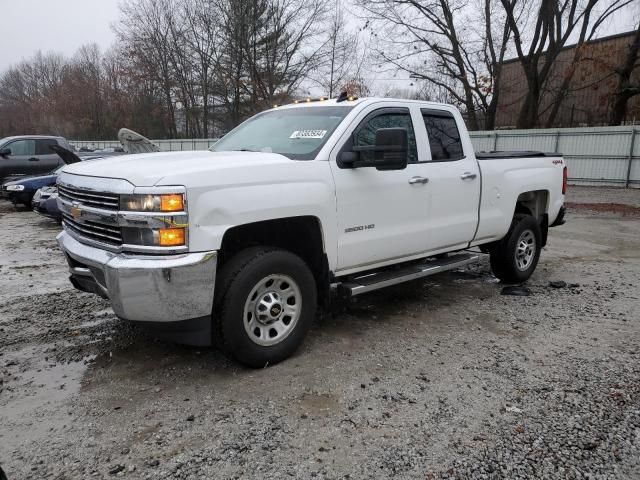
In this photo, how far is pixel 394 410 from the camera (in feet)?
10.5

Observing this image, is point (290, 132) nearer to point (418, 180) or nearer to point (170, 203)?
point (418, 180)

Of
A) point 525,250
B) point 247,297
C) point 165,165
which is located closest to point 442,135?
point 525,250

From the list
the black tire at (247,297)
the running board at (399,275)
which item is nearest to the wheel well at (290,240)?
the black tire at (247,297)

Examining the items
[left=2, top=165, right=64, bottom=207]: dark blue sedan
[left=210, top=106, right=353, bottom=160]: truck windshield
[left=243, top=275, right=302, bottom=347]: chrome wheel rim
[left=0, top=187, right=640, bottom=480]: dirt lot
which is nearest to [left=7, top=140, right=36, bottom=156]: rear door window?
[left=2, top=165, right=64, bottom=207]: dark blue sedan

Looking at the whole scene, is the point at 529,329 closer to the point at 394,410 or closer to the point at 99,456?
the point at 394,410

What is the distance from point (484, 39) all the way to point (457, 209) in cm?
2693

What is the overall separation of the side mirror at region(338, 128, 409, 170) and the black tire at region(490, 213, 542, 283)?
2529 millimetres

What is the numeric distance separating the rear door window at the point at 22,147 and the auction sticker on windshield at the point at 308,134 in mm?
13732

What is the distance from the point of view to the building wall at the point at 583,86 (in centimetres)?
2461

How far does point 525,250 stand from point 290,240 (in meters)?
3.50

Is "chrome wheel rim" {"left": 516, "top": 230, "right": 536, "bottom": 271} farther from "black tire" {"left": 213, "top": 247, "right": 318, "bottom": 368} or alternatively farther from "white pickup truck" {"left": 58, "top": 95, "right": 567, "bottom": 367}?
"black tire" {"left": 213, "top": 247, "right": 318, "bottom": 368}

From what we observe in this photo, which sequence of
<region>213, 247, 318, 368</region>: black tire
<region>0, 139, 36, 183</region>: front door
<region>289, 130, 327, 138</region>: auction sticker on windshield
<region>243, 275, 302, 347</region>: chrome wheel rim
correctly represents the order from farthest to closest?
<region>0, 139, 36, 183</region>: front door
<region>289, 130, 327, 138</region>: auction sticker on windshield
<region>243, 275, 302, 347</region>: chrome wheel rim
<region>213, 247, 318, 368</region>: black tire

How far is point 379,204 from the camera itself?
425 centimetres

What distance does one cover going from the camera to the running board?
4.16m
